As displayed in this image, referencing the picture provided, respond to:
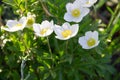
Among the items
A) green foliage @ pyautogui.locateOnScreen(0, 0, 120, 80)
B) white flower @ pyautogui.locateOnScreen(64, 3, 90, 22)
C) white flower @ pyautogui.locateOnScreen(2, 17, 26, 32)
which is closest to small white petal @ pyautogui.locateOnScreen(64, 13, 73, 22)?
white flower @ pyautogui.locateOnScreen(64, 3, 90, 22)

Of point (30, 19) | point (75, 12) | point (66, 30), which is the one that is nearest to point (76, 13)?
point (75, 12)

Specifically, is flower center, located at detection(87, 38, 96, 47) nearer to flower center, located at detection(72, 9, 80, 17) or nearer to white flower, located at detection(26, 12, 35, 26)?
flower center, located at detection(72, 9, 80, 17)

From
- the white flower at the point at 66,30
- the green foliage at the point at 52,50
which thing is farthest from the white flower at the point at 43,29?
the green foliage at the point at 52,50

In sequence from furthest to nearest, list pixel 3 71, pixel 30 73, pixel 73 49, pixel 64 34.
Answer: pixel 3 71 → pixel 30 73 → pixel 73 49 → pixel 64 34

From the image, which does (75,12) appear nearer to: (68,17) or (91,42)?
(68,17)

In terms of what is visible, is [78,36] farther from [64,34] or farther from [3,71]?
[3,71]

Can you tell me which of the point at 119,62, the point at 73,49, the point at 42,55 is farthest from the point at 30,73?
the point at 119,62
